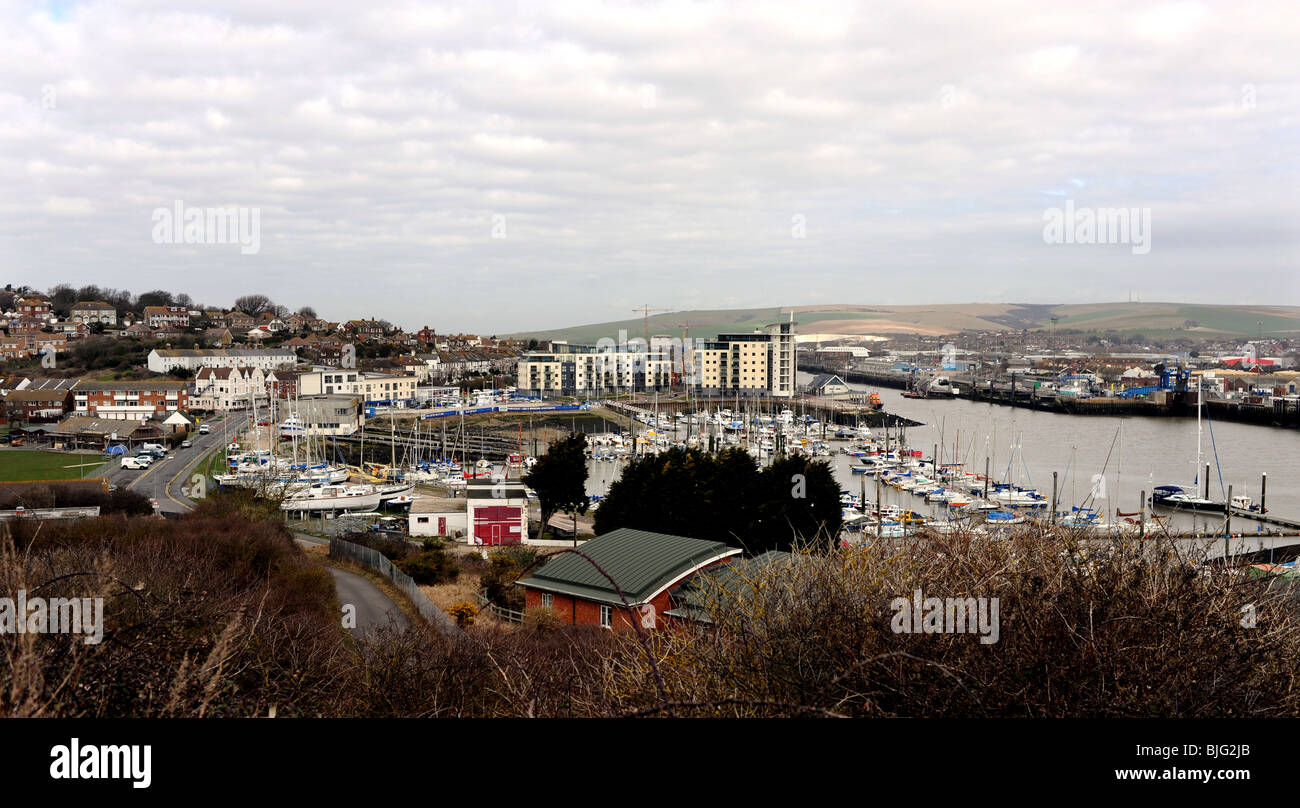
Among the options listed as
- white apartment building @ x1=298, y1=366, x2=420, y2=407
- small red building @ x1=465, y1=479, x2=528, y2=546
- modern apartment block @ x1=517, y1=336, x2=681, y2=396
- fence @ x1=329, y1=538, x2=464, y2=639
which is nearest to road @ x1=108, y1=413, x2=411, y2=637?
fence @ x1=329, y1=538, x2=464, y2=639

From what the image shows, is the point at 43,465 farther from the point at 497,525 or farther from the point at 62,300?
the point at 62,300

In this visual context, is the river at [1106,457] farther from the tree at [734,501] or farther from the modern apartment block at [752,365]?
the modern apartment block at [752,365]

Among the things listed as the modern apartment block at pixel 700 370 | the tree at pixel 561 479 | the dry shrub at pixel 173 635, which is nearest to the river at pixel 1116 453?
the tree at pixel 561 479

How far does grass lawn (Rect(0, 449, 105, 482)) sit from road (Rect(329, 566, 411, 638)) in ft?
56.5

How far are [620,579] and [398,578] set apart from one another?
2.70m

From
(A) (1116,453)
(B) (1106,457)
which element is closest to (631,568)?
(B) (1106,457)

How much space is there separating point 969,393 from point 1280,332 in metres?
61.9

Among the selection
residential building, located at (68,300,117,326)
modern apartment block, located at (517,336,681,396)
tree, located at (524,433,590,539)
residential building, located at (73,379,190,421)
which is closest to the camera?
tree, located at (524,433,590,539)

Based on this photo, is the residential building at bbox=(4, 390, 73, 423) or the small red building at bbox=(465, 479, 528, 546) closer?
the small red building at bbox=(465, 479, 528, 546)

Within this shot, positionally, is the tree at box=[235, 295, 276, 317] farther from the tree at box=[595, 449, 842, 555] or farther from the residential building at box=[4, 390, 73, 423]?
the tree at box=[595, 449, 842, 555]

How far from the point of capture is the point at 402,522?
16.5m

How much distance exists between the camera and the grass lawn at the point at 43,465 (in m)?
21.8

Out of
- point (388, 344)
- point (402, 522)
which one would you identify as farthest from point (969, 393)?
point (402, 522)

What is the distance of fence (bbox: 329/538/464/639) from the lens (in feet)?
18.5
